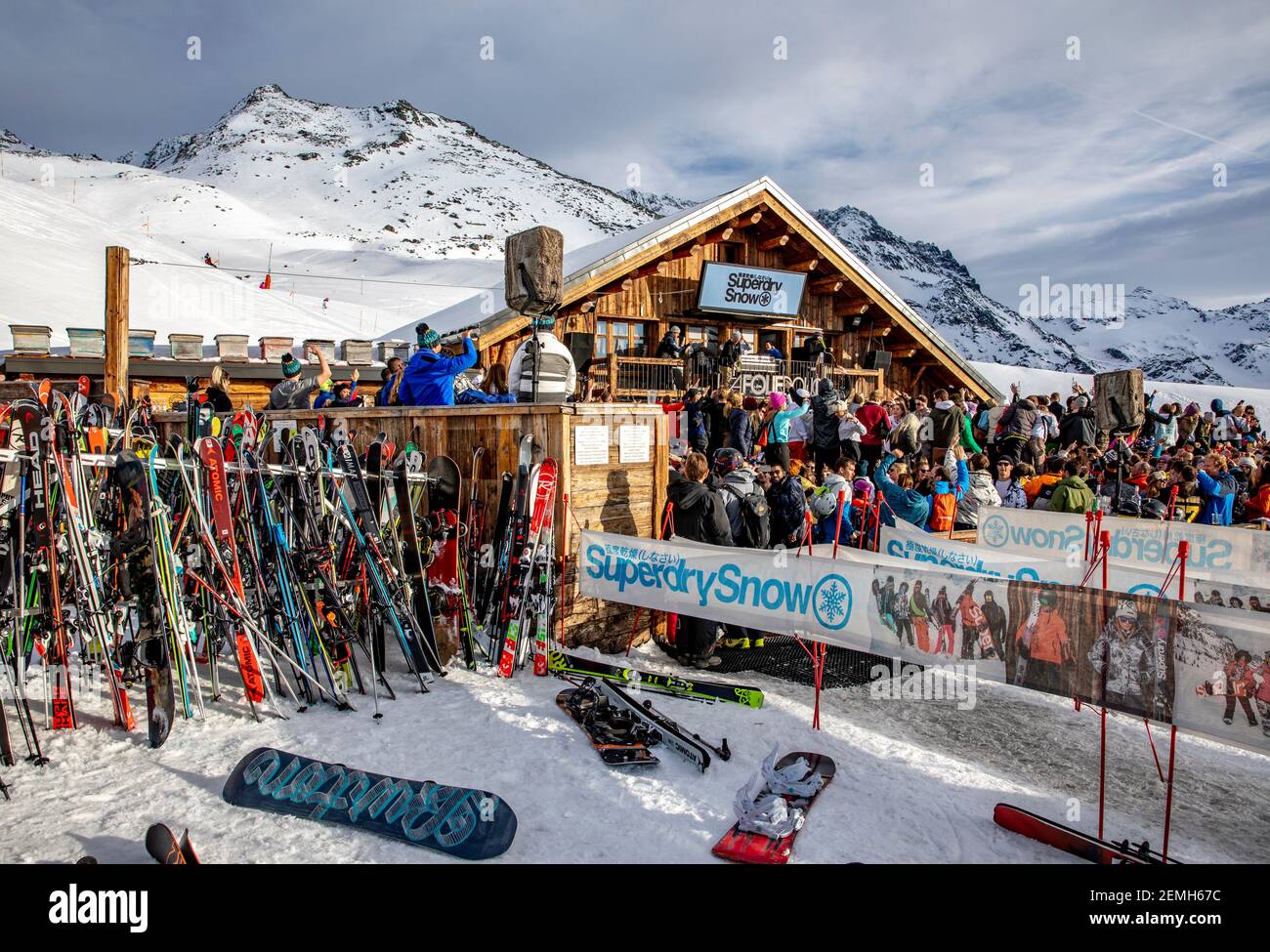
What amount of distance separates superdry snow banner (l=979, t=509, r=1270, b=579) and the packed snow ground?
6.57 feet

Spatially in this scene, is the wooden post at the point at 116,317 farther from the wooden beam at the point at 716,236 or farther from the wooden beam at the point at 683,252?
the wooden beam at the point at 716,236

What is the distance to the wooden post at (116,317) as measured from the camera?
33.9 ft

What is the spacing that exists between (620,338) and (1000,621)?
1316 cm

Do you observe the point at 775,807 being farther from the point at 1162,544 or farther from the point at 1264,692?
the point at 1162,544

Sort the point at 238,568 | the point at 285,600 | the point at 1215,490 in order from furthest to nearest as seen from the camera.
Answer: the point at 1215,490 < the point at 285,600 < the point at 238,568

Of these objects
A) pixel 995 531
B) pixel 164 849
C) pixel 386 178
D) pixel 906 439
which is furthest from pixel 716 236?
pixel 386 178

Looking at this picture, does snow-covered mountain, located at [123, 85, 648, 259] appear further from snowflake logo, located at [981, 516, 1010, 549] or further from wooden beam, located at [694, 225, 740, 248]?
snowflake logo, located at [981, 516, 1010, 549]

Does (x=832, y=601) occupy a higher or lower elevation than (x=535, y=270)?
lower

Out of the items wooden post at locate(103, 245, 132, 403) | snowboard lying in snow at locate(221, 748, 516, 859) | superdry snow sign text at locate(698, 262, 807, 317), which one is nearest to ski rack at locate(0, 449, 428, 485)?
snowboard lying in snow at locate(221, 748, 516, 859)

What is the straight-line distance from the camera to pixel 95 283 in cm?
2330

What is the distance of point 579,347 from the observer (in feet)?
48.2

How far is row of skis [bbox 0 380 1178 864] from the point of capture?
4.16m

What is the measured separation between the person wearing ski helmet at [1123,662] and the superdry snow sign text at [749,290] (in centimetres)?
1368
